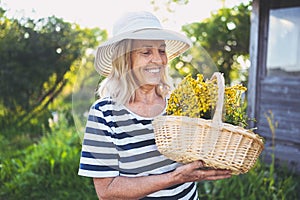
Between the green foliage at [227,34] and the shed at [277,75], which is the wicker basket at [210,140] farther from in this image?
the green foliage at [227,34]

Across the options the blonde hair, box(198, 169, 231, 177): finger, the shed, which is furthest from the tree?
box(198, 169, 231, 177): finger

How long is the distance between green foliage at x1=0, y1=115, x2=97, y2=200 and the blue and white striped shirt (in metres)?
2.39

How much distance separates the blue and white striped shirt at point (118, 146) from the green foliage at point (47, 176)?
2394 mm

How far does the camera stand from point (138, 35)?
1418 millimetres

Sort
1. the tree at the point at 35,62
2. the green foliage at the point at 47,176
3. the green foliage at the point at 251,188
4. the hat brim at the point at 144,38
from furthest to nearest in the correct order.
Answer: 1. the tree at the point at 35,62
2. the green foliage at the point at 47,176
3. the green foliage at the point at 251,188
4. the hat brim at the point at 144,38

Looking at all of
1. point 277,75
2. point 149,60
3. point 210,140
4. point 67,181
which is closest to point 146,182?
point 210,140

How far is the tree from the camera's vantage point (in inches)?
210

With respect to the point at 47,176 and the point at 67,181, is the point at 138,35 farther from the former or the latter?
the point at 47,176

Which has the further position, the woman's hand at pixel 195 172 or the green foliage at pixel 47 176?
the green foliage at pixel 47 176

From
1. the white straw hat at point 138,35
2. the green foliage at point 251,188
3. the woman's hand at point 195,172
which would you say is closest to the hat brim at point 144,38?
the white straw hat at point 138,35

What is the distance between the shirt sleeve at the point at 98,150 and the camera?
1478mm

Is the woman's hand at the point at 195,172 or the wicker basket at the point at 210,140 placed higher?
the wicker basket at the point at 210,140

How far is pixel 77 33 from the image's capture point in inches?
228

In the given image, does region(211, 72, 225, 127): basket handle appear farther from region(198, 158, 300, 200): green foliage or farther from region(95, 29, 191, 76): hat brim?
region(198, 158, 300, 200): green foliage
